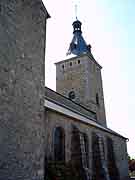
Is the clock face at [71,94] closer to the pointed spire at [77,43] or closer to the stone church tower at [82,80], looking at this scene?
the stone church tower at [82,80]

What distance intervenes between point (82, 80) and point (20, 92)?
18.0m

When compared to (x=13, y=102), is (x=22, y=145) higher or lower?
lower

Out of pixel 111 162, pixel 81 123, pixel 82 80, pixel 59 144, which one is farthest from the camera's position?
pixel 82 80

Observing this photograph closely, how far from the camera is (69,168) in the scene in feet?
37.2

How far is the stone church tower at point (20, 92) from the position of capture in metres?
6.51

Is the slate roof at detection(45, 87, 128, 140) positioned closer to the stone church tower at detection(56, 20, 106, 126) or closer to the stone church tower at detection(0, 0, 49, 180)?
the stone church tower at detection(56, 20, 106, 126)

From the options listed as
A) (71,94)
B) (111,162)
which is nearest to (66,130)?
(111,162)

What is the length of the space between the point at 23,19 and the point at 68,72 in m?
18.2

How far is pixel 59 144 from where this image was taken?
12.2m

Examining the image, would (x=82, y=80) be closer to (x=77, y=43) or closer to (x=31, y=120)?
(x=77, y=43)

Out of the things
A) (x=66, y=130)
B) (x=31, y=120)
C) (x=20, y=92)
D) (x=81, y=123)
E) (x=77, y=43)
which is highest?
(x=77, y=43)

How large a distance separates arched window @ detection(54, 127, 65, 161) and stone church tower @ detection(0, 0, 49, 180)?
387 centimetres

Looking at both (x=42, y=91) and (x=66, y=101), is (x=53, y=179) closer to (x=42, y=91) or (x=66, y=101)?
(x=42, y=91)

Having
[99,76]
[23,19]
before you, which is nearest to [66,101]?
[99,76]
